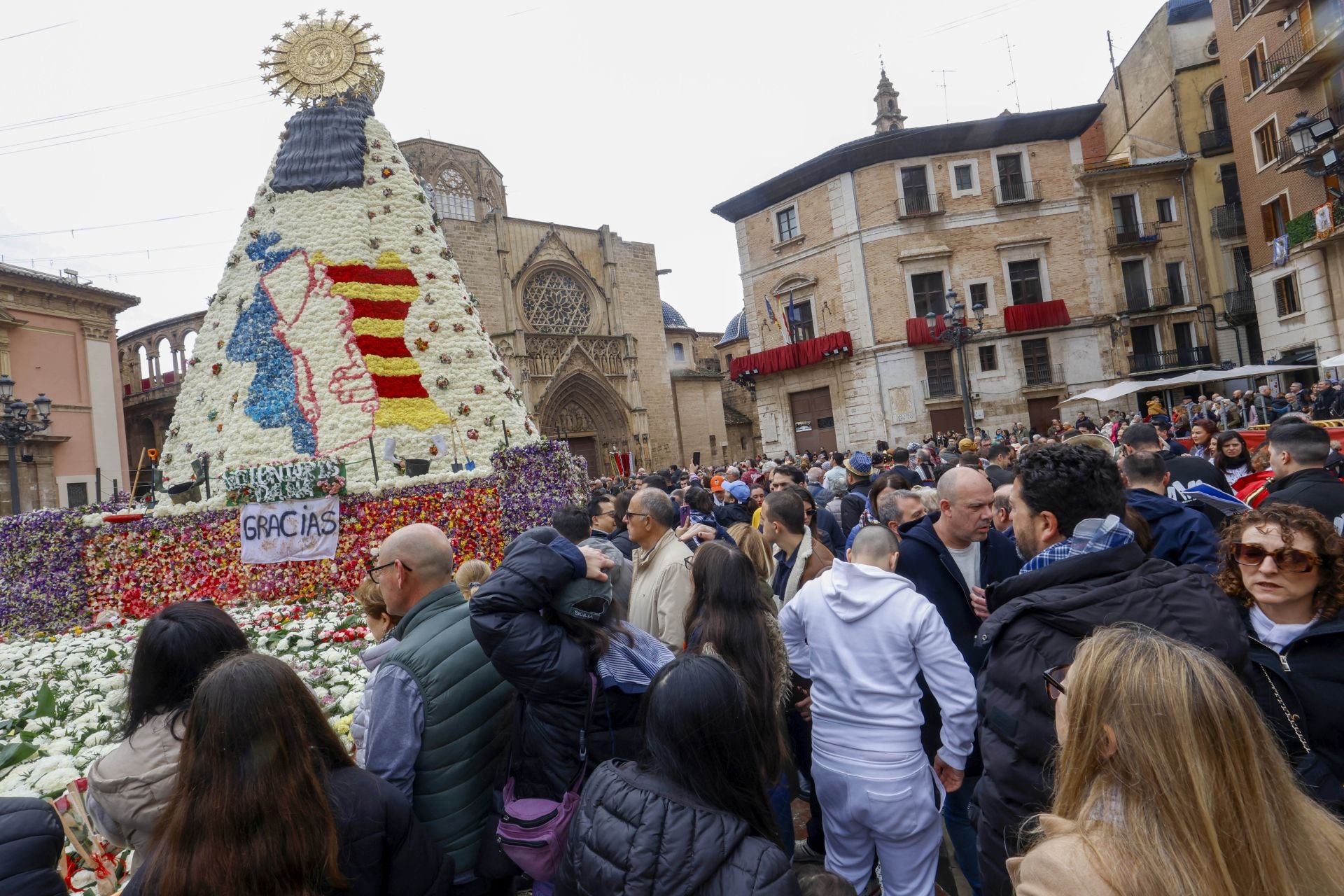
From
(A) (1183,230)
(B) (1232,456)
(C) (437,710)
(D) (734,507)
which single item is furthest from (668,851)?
(A) (1183,230)

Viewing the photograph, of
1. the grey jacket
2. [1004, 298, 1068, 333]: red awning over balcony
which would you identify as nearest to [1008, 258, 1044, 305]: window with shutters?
[1004, 298, 1068, 333]: red awning over balcony

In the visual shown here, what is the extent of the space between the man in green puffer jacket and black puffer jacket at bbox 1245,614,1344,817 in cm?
237

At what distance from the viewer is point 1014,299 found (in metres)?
24.8

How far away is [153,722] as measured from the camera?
218 cm

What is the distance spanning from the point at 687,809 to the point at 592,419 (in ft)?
98.1

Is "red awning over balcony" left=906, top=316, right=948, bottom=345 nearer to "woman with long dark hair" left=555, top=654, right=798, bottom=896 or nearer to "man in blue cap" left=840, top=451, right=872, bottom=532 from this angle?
"man in blue cap" left=840, top=451, right=872, bottom=532

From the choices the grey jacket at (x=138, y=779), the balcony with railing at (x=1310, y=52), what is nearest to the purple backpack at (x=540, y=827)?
the grey jacket at (x=138, y=779)

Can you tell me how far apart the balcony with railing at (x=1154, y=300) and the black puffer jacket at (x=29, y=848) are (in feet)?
94.3

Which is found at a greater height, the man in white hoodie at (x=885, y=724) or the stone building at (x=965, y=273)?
the stone building at (x=965, y=273)

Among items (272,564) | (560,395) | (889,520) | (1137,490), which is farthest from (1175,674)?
(560,395)

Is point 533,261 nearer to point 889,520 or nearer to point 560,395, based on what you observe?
point 560,395

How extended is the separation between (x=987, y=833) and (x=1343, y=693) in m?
1.02

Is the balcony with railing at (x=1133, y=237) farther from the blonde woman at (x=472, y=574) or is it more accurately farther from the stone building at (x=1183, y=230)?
the blonde woman at (x=472, y=574)

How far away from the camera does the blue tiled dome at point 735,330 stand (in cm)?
4141
